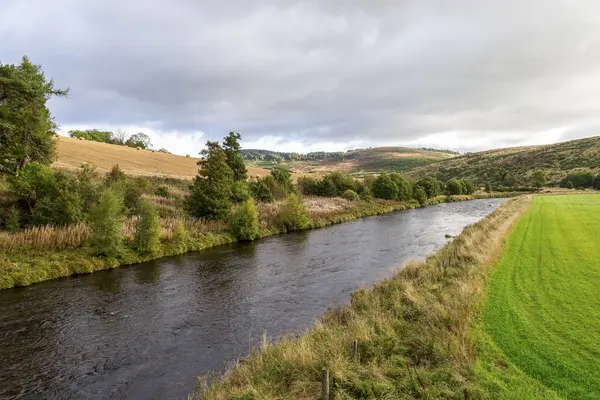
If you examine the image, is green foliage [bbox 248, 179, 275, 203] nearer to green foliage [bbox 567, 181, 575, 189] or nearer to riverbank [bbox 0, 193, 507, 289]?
riverbank [bbox 0, 193, 507, 289]

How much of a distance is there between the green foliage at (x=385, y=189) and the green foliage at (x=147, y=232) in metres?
54.4

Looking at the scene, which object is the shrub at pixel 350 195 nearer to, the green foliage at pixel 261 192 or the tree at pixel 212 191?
the green foliage at pixel 261 192

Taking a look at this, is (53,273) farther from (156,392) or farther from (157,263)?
(156,392)

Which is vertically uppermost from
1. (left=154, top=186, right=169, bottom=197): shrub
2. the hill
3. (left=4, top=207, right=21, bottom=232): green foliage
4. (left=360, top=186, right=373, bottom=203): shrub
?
the hill

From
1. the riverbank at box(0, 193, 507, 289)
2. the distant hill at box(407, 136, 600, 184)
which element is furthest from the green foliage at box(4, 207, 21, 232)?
the distant hill at box(407, 136, 600, 184)

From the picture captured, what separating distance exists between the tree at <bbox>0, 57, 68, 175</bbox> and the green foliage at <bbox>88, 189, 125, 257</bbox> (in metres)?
11.2

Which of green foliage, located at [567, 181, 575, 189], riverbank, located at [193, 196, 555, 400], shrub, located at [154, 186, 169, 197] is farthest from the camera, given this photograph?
green foliage, located at [567, 181, 575, 189]

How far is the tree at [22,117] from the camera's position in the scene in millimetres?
28266

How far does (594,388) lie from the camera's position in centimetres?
693

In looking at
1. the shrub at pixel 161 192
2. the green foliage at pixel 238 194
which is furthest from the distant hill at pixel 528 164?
the shrub at pixel 161 192

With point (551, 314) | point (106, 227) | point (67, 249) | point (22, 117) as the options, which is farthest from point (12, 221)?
point (551, 314)

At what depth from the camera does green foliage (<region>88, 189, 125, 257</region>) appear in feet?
73.0

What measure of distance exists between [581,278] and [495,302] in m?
5.13

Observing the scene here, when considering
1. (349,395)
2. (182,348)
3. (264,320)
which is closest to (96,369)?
(182,348)
